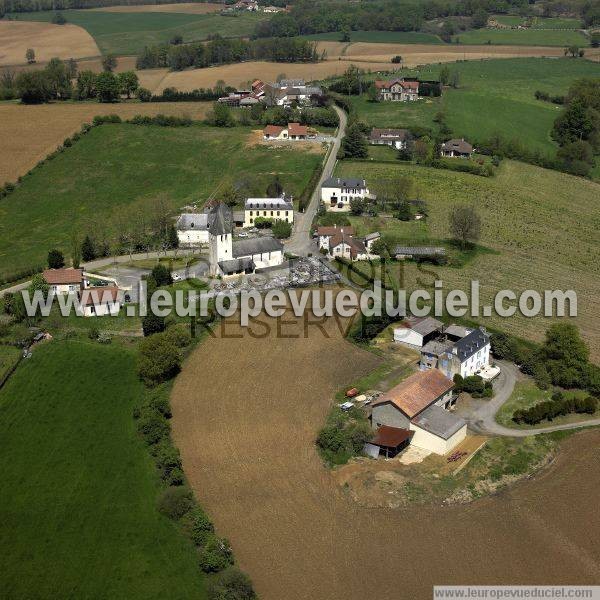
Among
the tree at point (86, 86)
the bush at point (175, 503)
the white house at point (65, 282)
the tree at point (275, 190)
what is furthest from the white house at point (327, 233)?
the tree at point (86, 86)

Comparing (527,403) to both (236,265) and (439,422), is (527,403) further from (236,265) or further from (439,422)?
(236,265)

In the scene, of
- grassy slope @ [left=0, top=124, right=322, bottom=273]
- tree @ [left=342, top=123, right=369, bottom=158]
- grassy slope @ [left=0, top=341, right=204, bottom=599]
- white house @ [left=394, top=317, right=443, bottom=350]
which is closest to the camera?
grassy slope @ [left=0, top=341, right=204, bottom=599]

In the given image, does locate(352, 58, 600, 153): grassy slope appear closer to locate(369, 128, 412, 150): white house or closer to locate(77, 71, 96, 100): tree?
locate(369, 128, 412, 150): white house

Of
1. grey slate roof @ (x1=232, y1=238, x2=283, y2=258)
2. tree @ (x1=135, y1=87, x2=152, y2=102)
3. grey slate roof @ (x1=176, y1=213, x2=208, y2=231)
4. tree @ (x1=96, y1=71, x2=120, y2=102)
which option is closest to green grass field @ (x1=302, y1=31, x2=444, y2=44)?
tree @ (x1=135, y1=87, x2=152, y2=102)

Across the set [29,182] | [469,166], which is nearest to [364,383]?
[469,166]

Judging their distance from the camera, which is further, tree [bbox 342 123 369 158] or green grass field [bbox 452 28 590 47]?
green grass field [bbox 452 28 590 47]

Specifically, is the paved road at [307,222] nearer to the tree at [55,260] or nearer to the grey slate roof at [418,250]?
the grey slate roof at [418,250]
